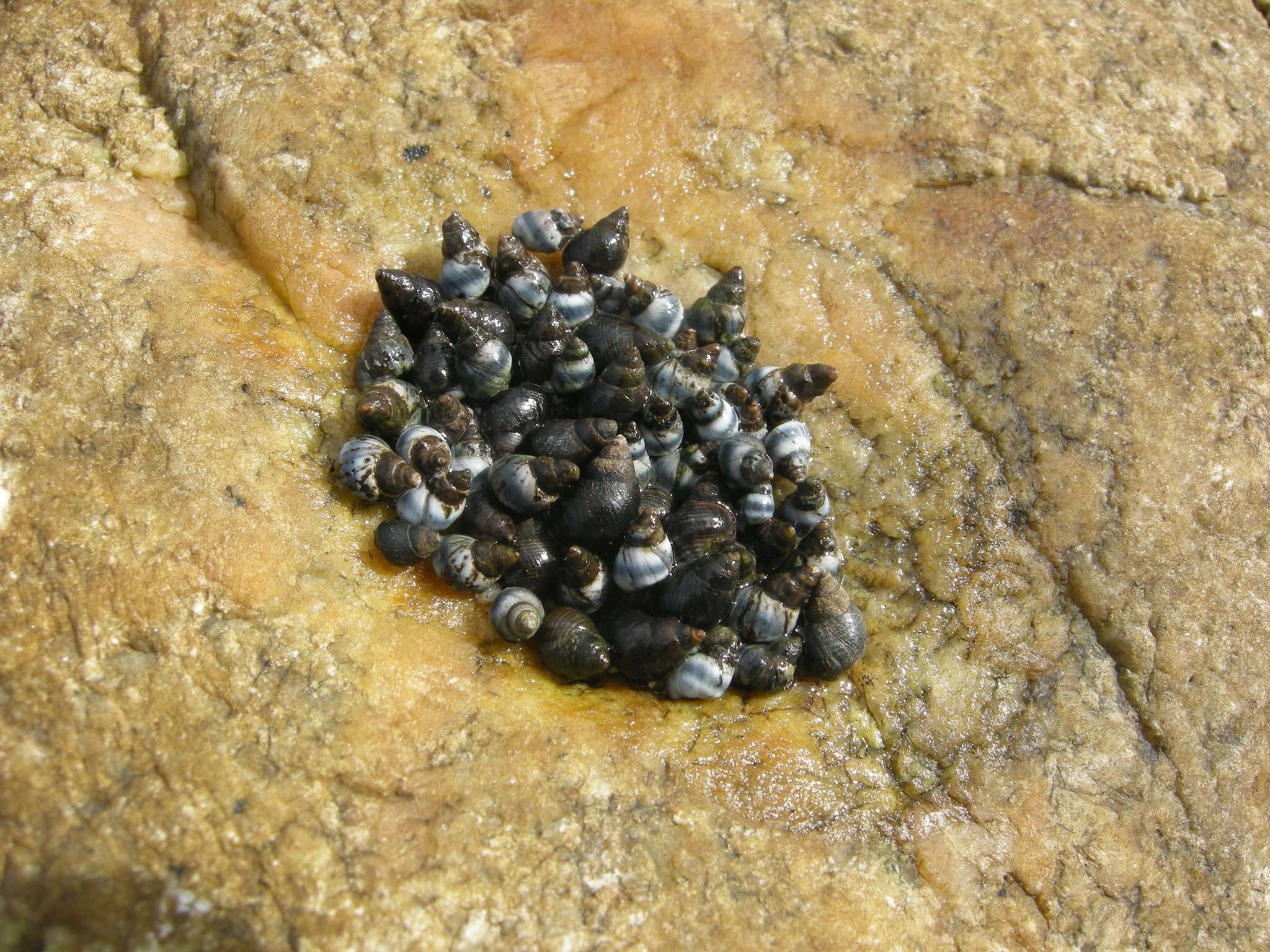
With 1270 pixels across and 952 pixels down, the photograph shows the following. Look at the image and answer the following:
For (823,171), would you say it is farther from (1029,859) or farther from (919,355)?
(1029,859)

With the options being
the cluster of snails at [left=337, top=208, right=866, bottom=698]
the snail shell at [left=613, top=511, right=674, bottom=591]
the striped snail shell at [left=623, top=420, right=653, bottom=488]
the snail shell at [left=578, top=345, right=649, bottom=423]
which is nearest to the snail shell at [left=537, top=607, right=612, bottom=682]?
the cluster of snails at [left=337, top=208, right=866, bottom=698]

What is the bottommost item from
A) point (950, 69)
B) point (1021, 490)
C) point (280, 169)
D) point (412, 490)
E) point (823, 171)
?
point (412, 490)

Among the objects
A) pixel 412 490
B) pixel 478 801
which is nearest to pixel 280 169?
pixel 412 490

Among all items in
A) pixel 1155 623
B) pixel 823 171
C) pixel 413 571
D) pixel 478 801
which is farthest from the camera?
pixel 823 171

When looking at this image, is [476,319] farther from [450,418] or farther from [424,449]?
[424,449]

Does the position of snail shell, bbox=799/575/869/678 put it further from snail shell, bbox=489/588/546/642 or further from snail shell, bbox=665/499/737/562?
snail shell, bbox=489/588/546/642

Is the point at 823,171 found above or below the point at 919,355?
above

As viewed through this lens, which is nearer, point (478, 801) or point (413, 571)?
point (478, 801)
